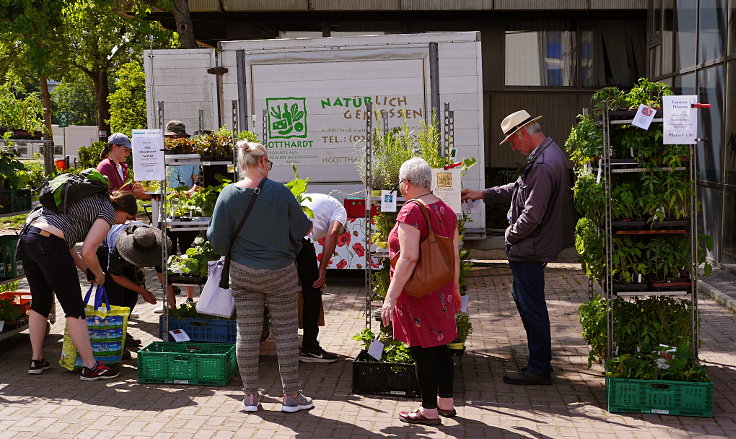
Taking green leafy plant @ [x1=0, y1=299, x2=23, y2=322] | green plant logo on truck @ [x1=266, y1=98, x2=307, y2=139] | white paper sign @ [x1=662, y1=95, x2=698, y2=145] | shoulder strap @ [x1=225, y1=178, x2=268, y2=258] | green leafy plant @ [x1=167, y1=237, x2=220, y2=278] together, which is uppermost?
green plant logo on truck @ [x1=266, y1=98, x2=307, y2=139]

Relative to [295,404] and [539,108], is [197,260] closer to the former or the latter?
[295,404]

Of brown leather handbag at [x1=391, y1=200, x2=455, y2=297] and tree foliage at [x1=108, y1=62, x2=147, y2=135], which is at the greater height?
tree foliage at [x1=108, y1=62, x2=147, y2=135]

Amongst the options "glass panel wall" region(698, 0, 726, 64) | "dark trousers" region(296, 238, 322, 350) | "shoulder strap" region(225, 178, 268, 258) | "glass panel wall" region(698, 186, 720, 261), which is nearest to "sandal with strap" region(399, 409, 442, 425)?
"shoulder strap" region(225, 178, 268, 258)

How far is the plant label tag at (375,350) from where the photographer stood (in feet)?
19.4

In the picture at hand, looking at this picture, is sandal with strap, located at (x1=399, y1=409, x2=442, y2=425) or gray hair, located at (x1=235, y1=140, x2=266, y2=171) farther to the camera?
gray hair, located at (x1=235, y1=140, x2=266, y2=171)

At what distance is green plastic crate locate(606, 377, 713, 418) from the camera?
538 centimetres

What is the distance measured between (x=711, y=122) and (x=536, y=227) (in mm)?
7308

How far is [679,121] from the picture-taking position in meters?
5.59

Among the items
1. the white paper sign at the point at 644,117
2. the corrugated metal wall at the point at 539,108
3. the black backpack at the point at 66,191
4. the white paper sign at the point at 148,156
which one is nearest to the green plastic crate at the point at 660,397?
the white paper sign at the point at 644,117

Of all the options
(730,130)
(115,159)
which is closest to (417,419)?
(115,159)

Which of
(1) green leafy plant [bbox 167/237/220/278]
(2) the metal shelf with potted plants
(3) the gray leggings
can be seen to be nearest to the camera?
(3) the gray leggings

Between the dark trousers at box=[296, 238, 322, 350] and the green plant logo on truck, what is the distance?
4584mm

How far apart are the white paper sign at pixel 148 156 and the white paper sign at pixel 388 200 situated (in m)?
1.84

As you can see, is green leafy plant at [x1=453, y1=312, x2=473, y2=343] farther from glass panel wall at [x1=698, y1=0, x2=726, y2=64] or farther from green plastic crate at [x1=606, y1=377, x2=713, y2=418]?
glass panel wall at [x1=698, y1=0, x2=726, y2=64]
